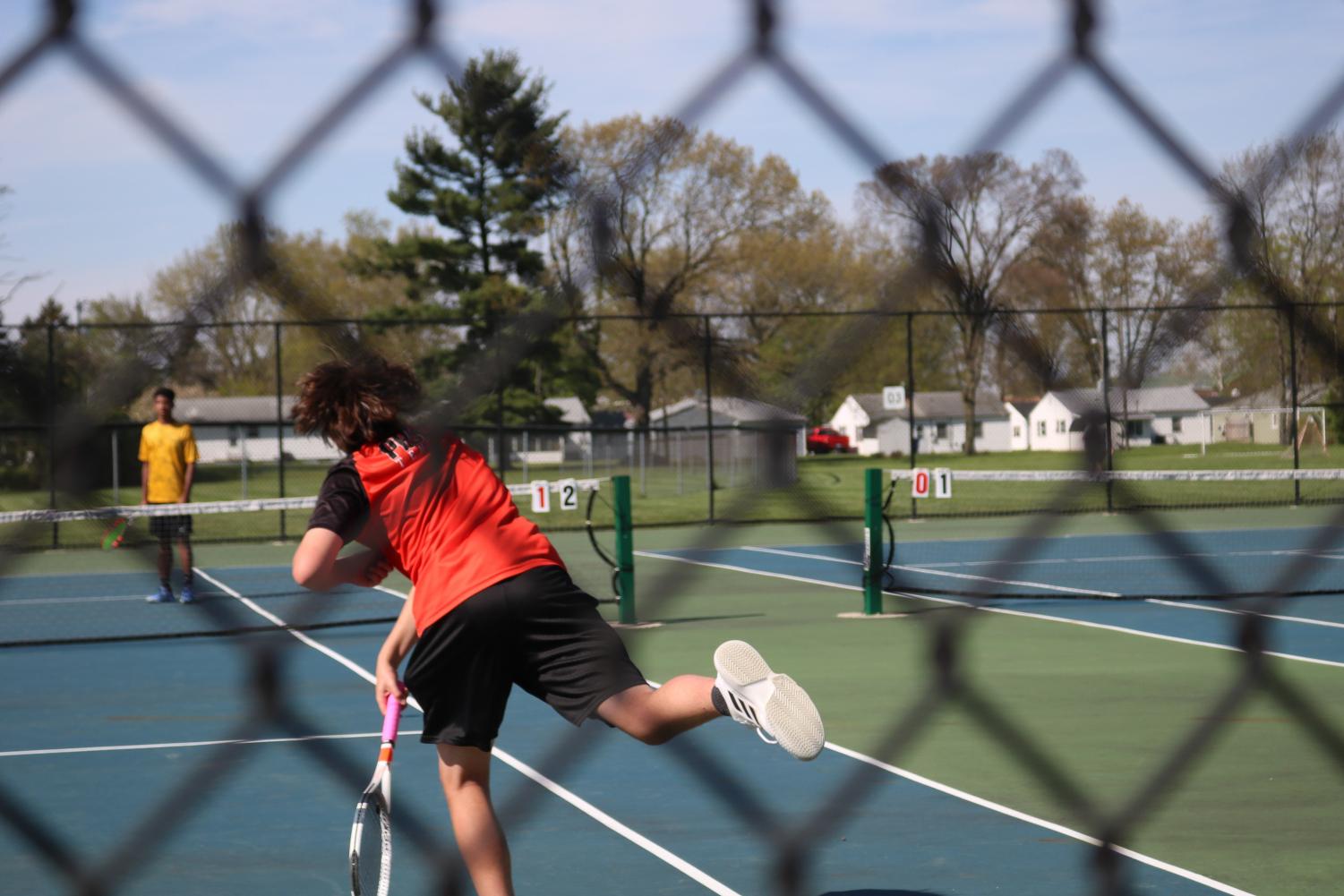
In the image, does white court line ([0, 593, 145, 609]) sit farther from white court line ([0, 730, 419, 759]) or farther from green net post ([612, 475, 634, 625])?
white court line ([0, 730, 419, 759])

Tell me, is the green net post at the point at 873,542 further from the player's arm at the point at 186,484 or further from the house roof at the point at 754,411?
the house roof at the point at 754,411

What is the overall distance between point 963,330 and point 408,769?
4.93m

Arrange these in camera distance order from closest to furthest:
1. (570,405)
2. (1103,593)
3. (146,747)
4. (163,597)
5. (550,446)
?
(570,405) → (146,747) → (1103,593) → (163,597) → (550,446)

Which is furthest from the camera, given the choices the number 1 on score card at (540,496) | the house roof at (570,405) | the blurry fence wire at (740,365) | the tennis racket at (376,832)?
the number 1 on score card at (540,496)

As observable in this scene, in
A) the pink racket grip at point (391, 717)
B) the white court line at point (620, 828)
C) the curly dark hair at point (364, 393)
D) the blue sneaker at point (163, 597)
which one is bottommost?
the white court line at point (620, 828)

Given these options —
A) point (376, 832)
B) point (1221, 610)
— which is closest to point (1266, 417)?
point (1221, 610)

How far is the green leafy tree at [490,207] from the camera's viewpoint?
91cm

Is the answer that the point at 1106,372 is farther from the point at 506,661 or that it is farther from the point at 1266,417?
the point at 1266,417

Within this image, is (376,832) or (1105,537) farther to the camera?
(1105,537)

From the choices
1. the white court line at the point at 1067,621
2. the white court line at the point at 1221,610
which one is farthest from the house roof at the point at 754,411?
the white court line at the point at 1221,610

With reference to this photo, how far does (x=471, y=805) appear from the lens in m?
3.56

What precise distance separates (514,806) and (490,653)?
2.01m

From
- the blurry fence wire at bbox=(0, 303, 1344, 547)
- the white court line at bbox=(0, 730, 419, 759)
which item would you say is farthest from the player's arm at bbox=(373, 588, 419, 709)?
the white court line at bbox=(0, 730, 419, 759)

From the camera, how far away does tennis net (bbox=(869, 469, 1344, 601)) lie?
12.0m
